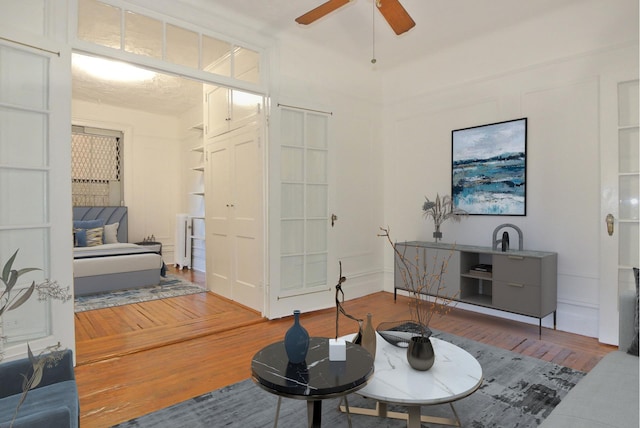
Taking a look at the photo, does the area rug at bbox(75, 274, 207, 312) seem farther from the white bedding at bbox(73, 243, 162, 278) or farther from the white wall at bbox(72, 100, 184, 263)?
the white wall at bbox(72, 100, 184, 263)

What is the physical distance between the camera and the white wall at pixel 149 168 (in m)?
7.23

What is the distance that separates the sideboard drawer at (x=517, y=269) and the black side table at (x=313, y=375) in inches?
89.5

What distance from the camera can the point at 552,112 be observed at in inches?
146

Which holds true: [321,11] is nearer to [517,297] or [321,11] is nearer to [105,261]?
[517,297]

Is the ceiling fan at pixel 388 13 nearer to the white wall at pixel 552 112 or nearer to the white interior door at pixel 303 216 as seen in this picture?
the white interior door at pixel 303 216

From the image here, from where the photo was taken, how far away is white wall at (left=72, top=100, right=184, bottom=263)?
7230mm

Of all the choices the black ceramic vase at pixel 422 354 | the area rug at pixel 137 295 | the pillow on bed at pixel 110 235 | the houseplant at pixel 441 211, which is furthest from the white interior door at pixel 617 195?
the pillow on bed at pixel 110 235

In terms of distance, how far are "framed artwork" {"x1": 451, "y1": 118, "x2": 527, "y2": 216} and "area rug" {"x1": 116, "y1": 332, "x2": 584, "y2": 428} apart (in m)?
1.88

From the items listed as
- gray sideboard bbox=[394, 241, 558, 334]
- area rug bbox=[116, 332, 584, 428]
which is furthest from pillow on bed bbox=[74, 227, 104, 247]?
gray sideboard bbox=[394, 241, 558, 334]

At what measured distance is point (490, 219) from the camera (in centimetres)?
416

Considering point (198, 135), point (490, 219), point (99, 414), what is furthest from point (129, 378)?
point (198, 135)

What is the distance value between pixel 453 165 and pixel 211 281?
3.63 m

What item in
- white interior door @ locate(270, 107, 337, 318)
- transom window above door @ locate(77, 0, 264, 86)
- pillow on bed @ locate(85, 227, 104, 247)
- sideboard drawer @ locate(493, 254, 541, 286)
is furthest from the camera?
pillow on bed @ locate(85, 227, 104, 247)

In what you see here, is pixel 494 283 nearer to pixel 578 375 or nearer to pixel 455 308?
pixel 455 308
